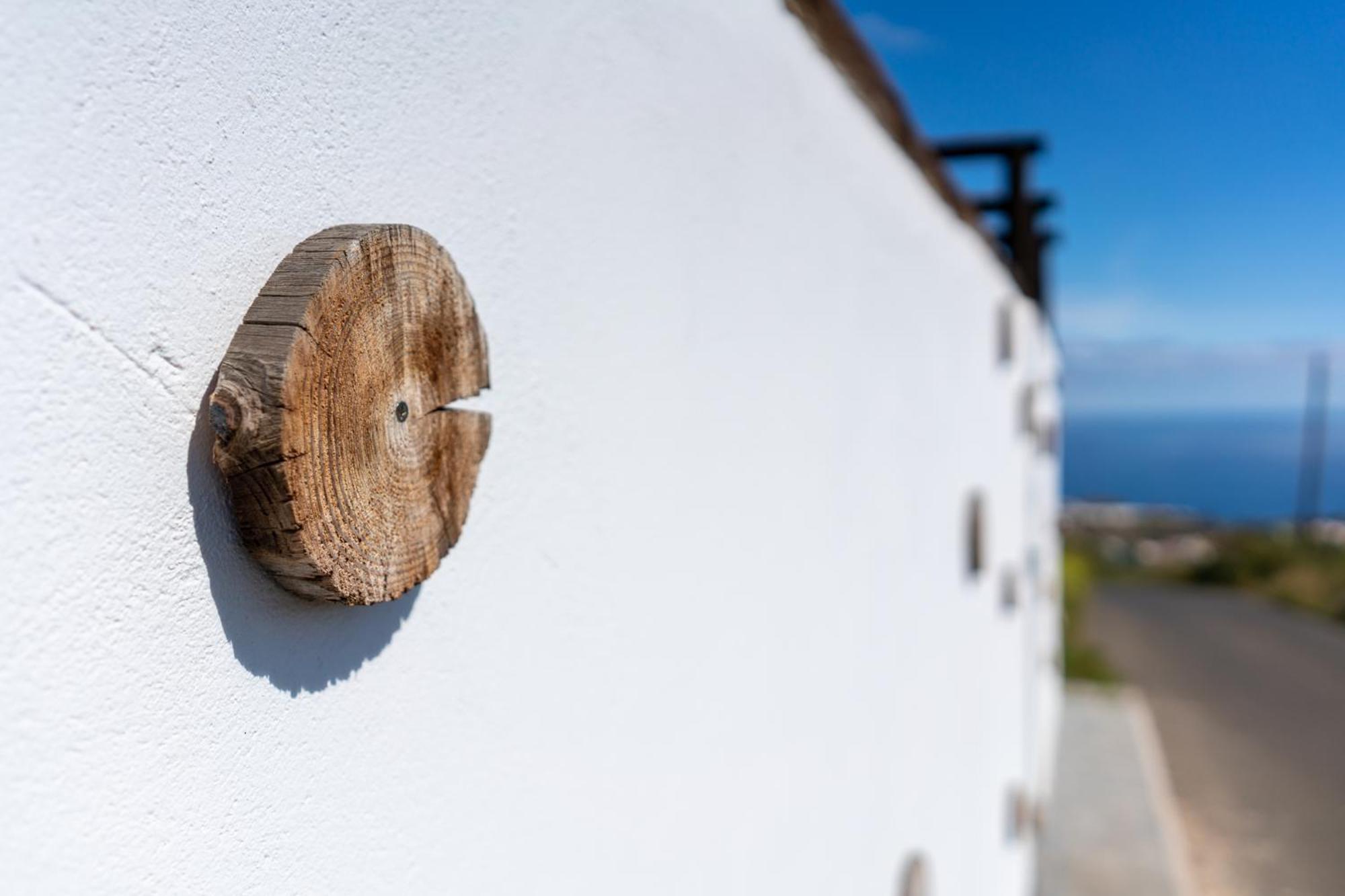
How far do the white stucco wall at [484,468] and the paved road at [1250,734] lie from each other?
592 cm

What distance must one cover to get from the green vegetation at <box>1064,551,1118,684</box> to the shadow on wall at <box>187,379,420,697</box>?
10809mm

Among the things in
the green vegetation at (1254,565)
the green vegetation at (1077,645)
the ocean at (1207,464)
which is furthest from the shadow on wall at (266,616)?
the ocean at (1207,464)

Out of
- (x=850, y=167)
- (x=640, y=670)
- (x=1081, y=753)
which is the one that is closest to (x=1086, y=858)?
(x=1081, y=753)

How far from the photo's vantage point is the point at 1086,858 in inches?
229

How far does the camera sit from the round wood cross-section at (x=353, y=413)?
52cm

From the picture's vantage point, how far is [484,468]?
30.9 inches

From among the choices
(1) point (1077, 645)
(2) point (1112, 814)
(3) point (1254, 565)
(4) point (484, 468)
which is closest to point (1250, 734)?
(1) point (1077, 645)

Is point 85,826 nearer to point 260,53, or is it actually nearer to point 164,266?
point 164,266

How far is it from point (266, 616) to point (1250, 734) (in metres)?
10.3

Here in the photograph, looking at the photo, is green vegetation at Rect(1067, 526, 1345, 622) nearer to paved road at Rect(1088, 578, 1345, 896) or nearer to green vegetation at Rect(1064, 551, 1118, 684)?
paved road at Rect(1088, 578, 1345, 896)

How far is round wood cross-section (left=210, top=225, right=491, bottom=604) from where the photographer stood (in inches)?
20.5

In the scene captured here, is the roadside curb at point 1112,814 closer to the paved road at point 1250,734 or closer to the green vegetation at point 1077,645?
the paved road at point 1250,734

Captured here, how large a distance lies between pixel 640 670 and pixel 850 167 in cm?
112

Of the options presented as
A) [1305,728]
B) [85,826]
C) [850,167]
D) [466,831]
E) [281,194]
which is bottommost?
[1305,728]
